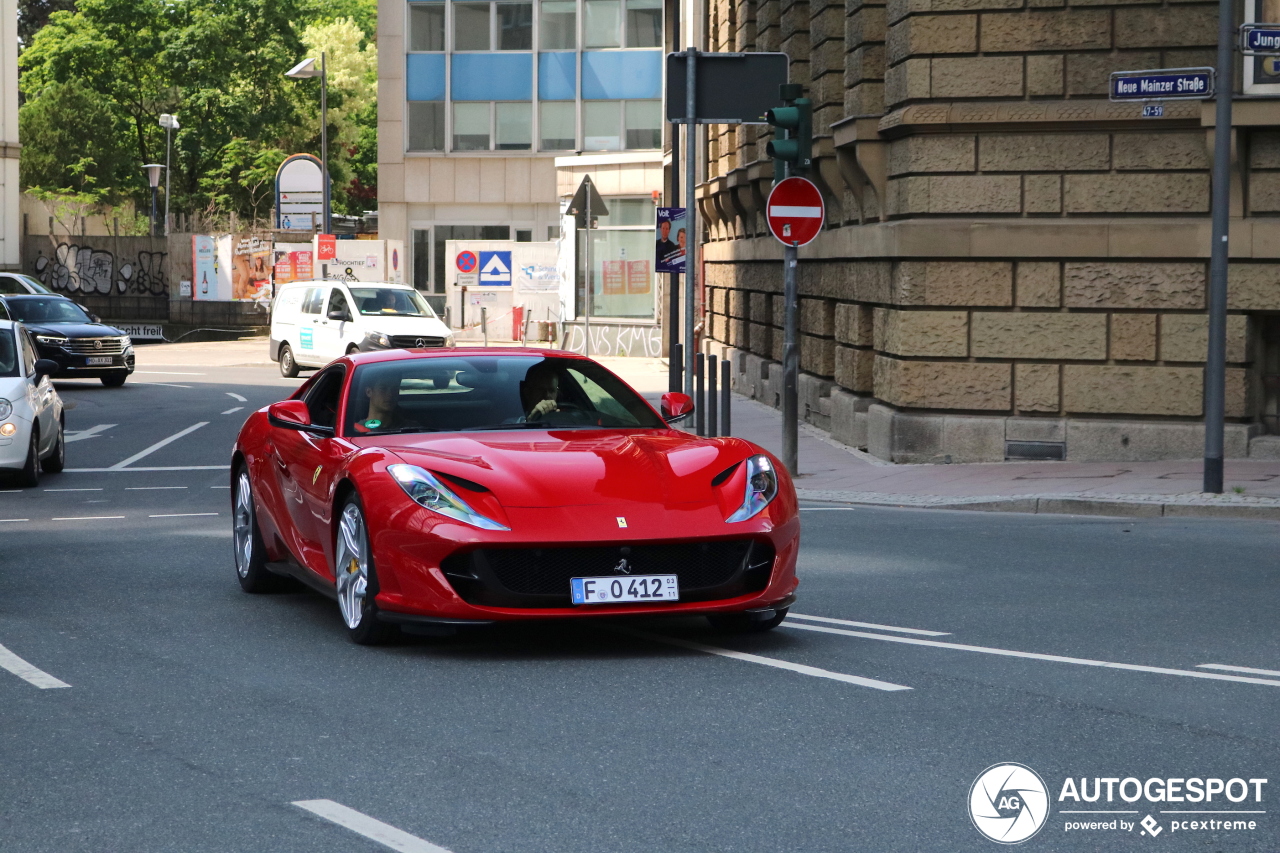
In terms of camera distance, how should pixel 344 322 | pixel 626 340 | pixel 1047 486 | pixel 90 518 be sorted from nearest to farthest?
pixel 90 518, pixel 1047 486, pixel 344 322, pixel 626 340

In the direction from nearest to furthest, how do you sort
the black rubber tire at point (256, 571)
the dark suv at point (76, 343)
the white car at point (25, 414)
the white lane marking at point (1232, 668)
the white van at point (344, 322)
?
the white lane marking at point (1232, 668)
the black rubber tire at point (256, 571)
the white car at point (25, 414)
the dark suv at point (76, 343)
the white van at point (344, 322)

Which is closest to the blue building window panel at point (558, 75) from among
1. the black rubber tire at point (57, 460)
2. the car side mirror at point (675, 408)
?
the black rubber tire at point (57, 460)

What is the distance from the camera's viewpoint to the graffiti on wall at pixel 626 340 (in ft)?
132

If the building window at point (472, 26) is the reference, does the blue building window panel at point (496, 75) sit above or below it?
below

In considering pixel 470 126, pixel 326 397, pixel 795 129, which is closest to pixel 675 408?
pixel 326 397

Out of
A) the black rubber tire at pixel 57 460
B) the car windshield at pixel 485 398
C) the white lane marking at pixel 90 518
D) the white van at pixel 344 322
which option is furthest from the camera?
the white van at pixel 344 322

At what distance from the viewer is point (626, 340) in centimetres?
4053

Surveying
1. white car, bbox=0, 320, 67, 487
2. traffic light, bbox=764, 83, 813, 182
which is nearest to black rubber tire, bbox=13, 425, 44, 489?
white car, bbox=0, 320, 67, 487

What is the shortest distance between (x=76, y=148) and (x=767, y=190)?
54.2 meters

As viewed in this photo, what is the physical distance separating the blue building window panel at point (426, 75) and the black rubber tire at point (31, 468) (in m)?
40.0

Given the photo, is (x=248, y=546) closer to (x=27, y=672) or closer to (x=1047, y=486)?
(x=27, y=672)

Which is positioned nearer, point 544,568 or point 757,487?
point 544,568

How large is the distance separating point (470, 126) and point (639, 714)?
163 ft

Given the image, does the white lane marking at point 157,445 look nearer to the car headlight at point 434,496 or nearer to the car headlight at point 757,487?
the car headlight at point 434,496
